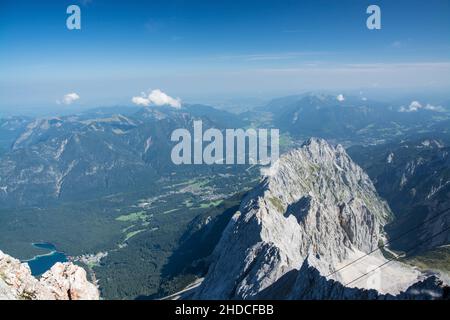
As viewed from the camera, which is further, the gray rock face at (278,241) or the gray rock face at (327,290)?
the gray rock face at (278,241)

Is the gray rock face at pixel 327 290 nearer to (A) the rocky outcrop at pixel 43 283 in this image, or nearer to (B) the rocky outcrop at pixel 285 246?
(B) the rocky outcrop at pixel 285 246

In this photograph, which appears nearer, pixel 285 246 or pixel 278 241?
pixel 278 241

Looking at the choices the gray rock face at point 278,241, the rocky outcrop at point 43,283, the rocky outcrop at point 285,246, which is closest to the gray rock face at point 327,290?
the rocky outcrop at point 285,246

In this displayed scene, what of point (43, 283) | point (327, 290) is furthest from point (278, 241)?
point (43, 283)

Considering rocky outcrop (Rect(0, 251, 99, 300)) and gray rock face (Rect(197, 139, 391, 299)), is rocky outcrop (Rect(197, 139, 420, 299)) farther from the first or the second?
rocky outcrop (Rect(0, 251, 99, 300))

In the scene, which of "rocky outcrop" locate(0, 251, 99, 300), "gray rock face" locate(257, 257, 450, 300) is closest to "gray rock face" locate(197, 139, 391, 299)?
"gray rock face" locate(257, 257, 450, 300)

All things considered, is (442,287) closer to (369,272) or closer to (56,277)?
(56,277)

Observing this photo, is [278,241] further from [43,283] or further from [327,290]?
[43,283]

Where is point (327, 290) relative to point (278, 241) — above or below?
above
